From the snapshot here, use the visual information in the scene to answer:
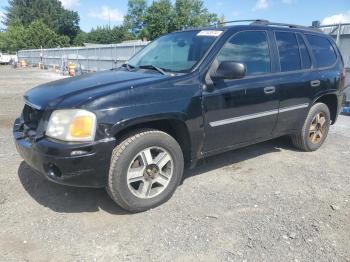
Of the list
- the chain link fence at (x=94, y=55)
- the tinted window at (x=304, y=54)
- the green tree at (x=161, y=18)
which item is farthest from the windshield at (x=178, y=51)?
the green tree at (x=161, y=18)

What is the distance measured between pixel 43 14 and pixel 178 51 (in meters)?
91.6

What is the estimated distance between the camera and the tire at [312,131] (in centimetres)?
549

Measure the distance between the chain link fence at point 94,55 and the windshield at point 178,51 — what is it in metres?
7.10

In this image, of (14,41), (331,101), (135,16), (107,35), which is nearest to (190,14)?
(135,16)

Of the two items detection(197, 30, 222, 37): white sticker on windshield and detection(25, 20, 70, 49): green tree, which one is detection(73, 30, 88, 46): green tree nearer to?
detection(25, 20, 70, 49): green tree

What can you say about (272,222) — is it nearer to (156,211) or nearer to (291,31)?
(156,211)

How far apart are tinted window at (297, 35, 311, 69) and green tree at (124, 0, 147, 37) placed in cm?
8562

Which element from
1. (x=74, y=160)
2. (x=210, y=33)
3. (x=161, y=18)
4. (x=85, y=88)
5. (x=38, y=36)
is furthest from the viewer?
(x=161, y=18)

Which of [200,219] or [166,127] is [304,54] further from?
[200,219]

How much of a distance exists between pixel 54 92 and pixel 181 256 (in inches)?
79.7

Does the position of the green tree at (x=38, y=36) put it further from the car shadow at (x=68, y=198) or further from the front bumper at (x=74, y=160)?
the front bumper at (x=74, y=160)

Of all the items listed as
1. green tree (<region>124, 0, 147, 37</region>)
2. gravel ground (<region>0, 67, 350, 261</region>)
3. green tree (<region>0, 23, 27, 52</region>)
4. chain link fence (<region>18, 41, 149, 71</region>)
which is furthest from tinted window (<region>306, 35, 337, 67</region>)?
green tree (<region>124, 0, 147, 37</region>)

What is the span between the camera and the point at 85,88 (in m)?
3.57

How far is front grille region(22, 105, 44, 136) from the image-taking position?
355 cm
